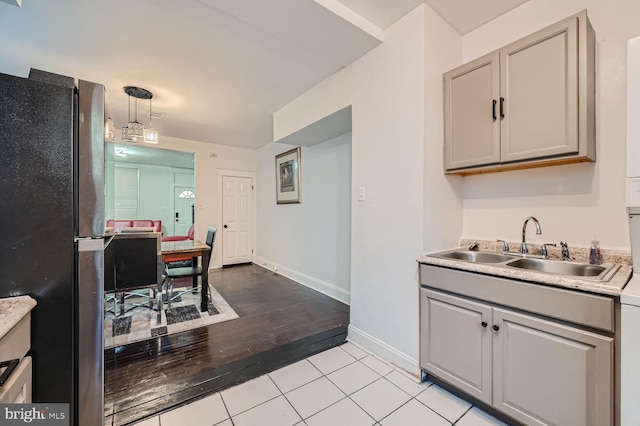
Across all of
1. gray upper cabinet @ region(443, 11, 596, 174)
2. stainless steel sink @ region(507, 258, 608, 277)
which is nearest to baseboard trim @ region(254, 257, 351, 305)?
stainless steel sink @ region(507, 258, 608, 277)

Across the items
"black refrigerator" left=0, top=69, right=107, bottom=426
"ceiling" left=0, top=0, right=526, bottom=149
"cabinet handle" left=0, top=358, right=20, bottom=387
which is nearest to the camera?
"cabinet handle" left=0, top=358, right=20, bottom=387

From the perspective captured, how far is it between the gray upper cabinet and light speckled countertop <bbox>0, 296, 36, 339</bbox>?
2321 millimetres

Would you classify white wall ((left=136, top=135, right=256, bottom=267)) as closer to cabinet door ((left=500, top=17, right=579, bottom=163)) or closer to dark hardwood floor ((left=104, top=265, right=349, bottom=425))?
dark hardwood floor ((left=104, top=265, right=349, bottom=425))

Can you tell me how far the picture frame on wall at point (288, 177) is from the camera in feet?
14.5

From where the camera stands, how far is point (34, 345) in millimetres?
1001

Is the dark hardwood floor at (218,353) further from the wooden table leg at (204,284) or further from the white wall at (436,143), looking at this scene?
the white wall at (436,143)

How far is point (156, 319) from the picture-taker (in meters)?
2.86

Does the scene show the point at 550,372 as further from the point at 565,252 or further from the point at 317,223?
the point at 317,223

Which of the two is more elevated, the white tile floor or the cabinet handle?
the cabinet handle

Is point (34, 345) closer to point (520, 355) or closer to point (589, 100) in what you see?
point (520, 355)

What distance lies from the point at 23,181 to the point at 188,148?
449cm

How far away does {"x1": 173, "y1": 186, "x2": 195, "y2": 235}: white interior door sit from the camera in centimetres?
780

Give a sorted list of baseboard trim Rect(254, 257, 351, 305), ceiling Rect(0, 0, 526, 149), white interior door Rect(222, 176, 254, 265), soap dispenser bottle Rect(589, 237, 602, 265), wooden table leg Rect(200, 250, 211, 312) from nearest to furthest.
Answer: soap dispenser bottle Rect(589, 237, 602, 265), ceiling Rect(0, 0, 526, 149), wooden table leg Rect(200, 250, 211, 312), baseboard trim Rect(254, 257, 351, 305), white interior door Rect(222, 176, 254, 265)

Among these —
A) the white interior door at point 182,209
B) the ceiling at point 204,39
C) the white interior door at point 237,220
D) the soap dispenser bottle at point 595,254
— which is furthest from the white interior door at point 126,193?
the soap dispenser bottle at point 595,254
